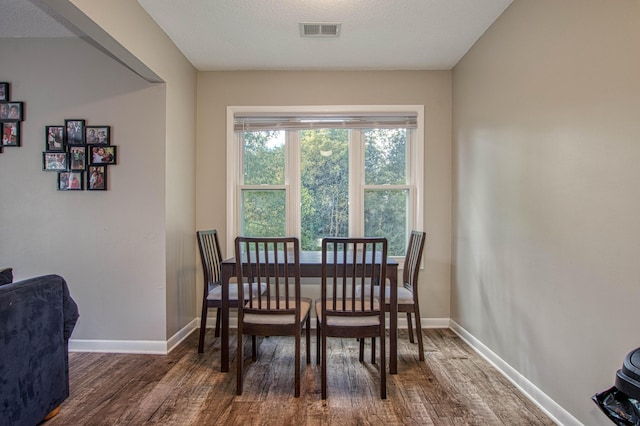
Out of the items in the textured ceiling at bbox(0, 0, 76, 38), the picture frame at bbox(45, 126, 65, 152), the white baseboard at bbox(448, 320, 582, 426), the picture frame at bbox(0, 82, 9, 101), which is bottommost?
the white baseboard at bbox(448, 320, 582, 426)

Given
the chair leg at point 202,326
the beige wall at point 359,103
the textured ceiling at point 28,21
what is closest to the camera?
the textured ceiling at point 28,21

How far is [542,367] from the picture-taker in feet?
6.79

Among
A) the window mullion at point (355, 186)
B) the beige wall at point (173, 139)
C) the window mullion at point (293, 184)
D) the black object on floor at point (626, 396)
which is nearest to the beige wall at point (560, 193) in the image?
the black object on floor at point (626, 396)

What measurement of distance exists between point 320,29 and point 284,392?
2.71 m

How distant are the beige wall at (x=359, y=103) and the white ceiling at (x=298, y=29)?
0.43 feet

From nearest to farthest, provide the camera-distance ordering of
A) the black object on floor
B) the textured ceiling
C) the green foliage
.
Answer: the black object on floor, the textured ceiling, the green foliage

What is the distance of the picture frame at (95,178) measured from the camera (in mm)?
2861

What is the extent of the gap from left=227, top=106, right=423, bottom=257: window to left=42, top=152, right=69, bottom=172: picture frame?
1.43 meters

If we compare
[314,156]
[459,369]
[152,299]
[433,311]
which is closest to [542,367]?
[459,369]

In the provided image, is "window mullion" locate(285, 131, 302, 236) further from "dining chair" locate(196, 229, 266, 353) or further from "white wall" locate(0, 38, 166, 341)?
"white wall" locate(0, 38, 166, 341)

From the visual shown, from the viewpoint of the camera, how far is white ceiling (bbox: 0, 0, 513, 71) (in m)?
2.50

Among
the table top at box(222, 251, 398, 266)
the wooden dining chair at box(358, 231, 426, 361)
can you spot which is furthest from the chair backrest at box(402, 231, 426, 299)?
the table top at box(222, 251, 398, 266)

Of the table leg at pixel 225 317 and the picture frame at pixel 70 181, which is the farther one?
the picture frame at pixel 70 181

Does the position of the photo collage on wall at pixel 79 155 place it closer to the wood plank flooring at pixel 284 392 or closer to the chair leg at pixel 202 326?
the chair leg at pixel 202 326
